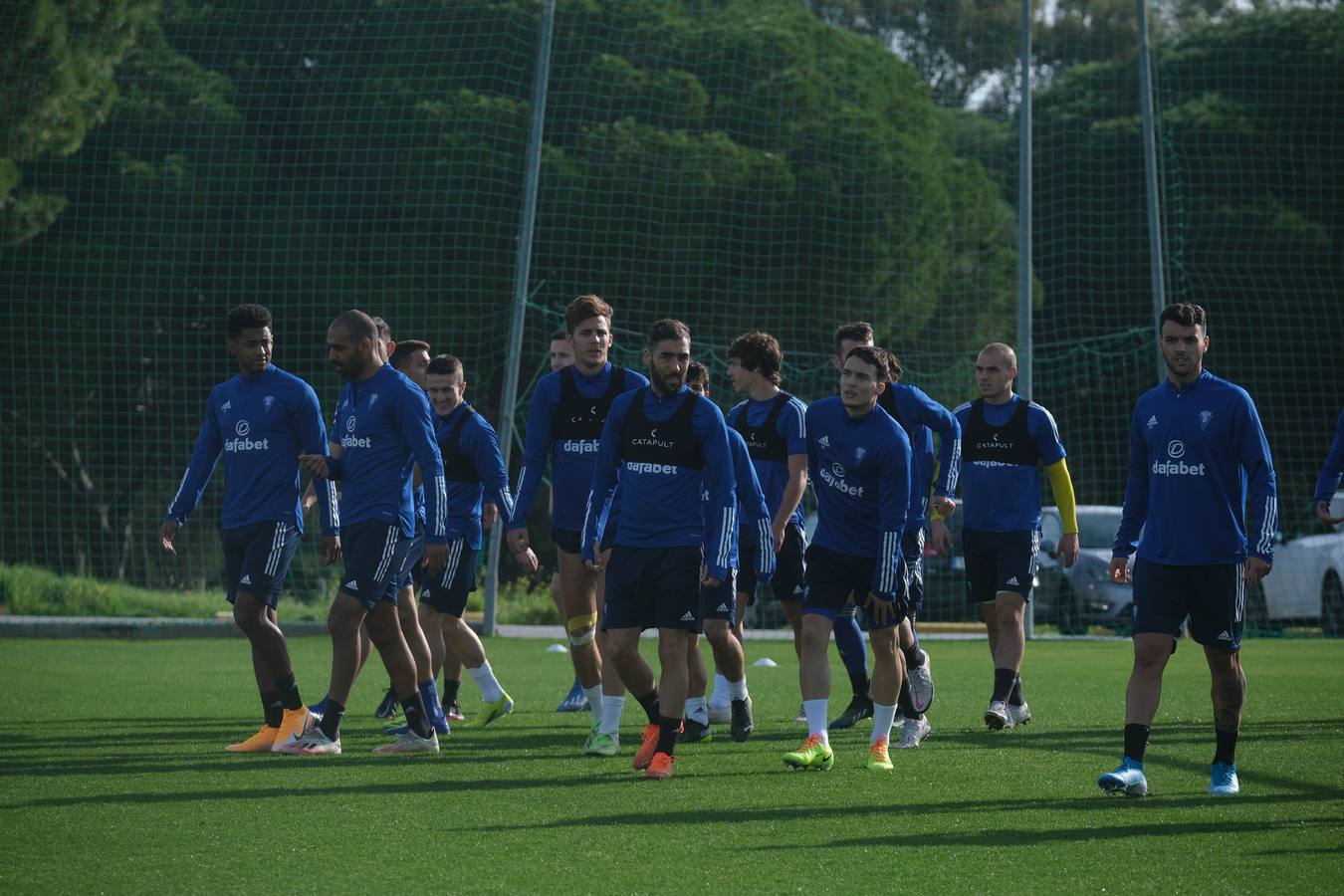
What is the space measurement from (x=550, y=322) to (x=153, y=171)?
6.14 meters

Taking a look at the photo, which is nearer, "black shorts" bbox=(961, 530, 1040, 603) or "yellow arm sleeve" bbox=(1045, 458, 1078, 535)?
"black shorts" bbox=(961, 530, 1040, 603)

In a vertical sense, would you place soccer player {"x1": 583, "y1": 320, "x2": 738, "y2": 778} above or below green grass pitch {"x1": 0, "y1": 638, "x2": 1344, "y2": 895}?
above

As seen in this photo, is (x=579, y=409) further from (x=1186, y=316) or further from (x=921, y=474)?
(x=1186, y=316)

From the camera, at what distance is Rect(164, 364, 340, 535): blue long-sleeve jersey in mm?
8938

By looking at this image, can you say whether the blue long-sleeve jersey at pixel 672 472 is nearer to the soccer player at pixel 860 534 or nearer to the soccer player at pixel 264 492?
the soccer player at pixel 860 534

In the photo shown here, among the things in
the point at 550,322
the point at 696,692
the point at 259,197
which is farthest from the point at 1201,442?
the point at 259,197

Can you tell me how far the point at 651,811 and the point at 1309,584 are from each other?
48.8 feet

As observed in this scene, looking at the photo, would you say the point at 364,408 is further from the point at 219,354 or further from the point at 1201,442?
the point at 219,354

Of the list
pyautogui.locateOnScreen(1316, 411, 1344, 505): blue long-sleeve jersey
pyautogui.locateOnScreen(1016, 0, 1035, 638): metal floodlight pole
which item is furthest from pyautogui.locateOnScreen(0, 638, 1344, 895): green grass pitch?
pyautogui.locateOnScreen(1016, 0, 1035, 638): metal floodlight pole

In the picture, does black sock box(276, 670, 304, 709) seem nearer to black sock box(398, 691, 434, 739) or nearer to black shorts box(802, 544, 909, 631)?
black sock box(398, 691, 434, 739)

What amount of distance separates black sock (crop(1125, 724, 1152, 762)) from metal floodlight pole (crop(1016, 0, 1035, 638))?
11.3m

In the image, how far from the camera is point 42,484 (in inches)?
1010

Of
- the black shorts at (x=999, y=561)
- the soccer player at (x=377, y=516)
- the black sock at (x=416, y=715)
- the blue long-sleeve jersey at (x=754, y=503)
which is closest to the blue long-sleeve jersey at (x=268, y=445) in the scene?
the soccer player at (x=377, y=516)

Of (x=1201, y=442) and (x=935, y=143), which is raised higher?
(x=935, y=143)
